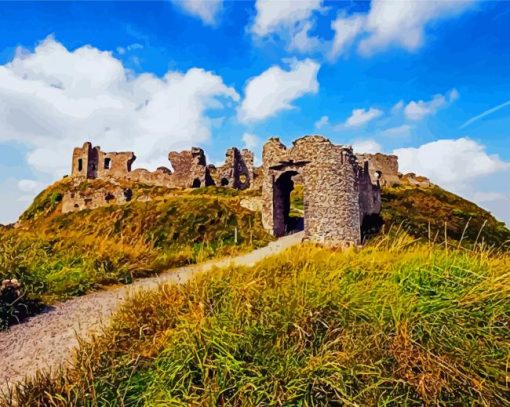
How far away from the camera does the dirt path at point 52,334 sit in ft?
17.7

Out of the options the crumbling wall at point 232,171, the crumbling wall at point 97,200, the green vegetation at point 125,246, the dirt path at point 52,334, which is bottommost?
the dirt path at point 52,334

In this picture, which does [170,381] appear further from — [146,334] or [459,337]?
[459,337]

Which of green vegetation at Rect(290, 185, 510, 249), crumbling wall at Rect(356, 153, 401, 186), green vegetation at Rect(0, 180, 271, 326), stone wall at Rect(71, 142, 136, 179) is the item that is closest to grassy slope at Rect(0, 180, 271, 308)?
green vegetation at Rect(0, 180, 271, 326)

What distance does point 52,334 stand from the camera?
646 cm

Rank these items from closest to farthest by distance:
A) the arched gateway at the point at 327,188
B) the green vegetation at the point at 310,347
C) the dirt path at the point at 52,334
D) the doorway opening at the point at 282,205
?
the green vegetation at the point at 310,347, the dirt path at the point at 52,334, the arched gateway at the point at 327,188, the doorway opening at the point at 282,205

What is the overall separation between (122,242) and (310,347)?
954 centimetres

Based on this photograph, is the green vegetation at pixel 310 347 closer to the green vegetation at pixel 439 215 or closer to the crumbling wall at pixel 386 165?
the green vegetation at pixel 439 215

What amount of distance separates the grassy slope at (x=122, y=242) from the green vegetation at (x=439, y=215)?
830 centimetres

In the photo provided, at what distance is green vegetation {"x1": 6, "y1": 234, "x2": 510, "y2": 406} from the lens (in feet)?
13.0

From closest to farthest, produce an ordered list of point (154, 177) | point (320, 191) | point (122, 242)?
1. point (122, 242)
2. point (320, 191)
3. point (154, 177)

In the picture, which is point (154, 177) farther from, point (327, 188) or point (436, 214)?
point (327, 188)

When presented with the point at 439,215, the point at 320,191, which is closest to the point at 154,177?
the point at 439,215

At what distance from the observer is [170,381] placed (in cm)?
425

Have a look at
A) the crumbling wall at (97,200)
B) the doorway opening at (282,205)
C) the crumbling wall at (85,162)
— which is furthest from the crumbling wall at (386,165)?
the crumbling wall at (85,162)
